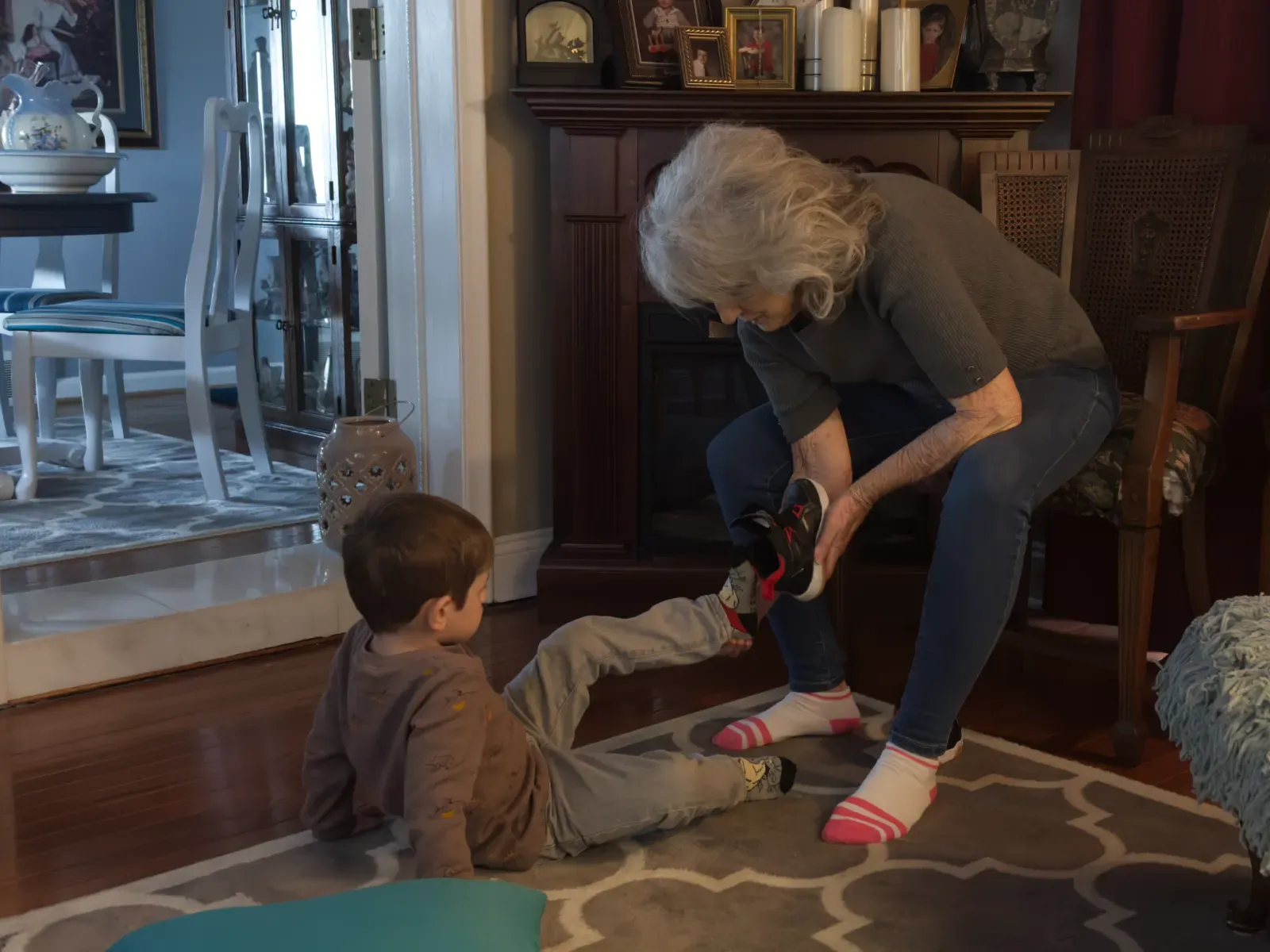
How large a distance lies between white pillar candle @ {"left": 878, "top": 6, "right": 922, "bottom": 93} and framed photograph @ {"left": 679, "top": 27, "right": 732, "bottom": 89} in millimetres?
299

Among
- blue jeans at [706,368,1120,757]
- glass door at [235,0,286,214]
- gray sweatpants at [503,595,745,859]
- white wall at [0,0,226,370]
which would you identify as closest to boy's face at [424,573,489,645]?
gray sweatpants at [503,595,745,859]

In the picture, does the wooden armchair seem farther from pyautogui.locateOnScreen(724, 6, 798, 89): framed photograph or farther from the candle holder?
pyautogui.locateOnScreen(724, 6, 798, 89): framed photograph

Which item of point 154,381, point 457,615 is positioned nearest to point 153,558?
point 457,615

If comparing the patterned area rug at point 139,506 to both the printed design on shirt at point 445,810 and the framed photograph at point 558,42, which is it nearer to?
the framed photograph at point 558,42

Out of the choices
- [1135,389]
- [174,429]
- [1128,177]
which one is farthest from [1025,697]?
[174,429]

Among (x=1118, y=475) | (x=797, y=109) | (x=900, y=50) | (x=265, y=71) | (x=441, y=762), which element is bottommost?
(x=441, y=762)

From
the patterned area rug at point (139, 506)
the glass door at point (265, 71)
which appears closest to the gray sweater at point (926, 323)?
the patterned area rug at point (139, 506)

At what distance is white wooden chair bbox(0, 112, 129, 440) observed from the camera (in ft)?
14.7

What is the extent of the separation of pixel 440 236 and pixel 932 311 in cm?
135

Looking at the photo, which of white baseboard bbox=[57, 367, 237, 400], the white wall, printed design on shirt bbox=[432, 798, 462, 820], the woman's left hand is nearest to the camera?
printed design on shirt bbox=[432, 798, 462, 820]

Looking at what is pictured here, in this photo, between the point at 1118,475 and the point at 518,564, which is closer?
the point at 1118,475

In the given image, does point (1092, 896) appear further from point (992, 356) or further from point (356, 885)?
point (356, 885)

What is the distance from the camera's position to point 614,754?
6.45ft

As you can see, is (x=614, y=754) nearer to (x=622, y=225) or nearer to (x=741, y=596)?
(x=741, y=596)
